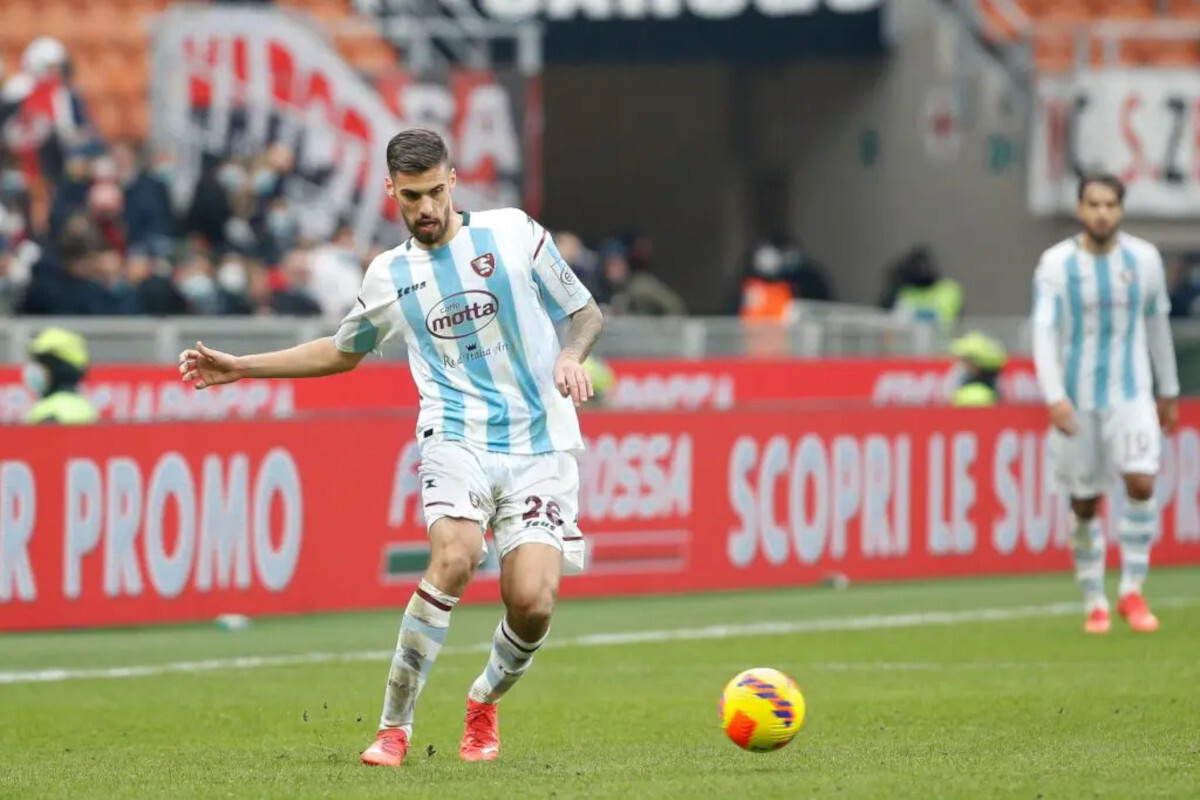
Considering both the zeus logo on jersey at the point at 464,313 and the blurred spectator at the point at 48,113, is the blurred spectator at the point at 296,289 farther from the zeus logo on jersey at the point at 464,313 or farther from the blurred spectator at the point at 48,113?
the zeus logo on jersey at the point at 464,313

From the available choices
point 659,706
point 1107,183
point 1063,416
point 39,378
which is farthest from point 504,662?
point 39,378

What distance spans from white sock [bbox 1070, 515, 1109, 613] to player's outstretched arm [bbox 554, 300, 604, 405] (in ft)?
18.5

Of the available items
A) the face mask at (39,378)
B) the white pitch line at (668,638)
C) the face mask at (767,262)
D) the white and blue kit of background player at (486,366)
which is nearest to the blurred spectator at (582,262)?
the face mask at (767,262)

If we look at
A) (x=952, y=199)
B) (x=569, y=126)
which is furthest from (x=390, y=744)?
(x=569, y=126)

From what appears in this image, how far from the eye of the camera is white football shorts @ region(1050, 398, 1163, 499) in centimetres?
1284

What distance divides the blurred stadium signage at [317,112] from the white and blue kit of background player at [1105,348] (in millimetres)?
11291

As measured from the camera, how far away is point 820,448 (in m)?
16.4

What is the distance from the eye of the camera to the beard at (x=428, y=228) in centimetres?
795

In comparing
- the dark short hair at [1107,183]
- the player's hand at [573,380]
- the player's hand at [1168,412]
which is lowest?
the player's hand at [1168,412]

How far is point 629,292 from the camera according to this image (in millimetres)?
23406

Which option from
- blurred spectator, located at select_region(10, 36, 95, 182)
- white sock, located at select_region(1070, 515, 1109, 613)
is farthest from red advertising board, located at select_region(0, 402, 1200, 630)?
blurred spectator, located at select_region(10, 36, 95, 182)

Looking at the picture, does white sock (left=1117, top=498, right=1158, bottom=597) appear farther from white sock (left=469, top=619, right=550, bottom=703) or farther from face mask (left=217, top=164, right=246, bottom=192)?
face mask (left=217, top=164, right=246, bottom=192)

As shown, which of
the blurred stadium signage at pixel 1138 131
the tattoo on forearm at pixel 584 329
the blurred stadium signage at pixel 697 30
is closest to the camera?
the tattoo on forearm at pixel 584 329

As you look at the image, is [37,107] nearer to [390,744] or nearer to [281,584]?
[281,584]
